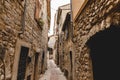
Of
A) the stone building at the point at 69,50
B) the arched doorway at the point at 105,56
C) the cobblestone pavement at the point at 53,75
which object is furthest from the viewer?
the cobblestone pavement at the point at 53,75

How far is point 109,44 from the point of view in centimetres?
315

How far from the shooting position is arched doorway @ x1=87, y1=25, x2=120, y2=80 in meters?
3.05

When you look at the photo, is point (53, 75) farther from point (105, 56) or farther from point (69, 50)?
point (105, 56)

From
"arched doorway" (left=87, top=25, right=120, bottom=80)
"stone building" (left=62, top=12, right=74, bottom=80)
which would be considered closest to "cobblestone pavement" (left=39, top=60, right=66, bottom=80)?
"stone building" (left=62, top=12, right=74, bottom=80)

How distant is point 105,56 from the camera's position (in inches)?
130

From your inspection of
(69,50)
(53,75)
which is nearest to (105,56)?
(69,50)

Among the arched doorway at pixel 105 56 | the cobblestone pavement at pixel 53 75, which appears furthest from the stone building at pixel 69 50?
the arched doorway at pixel 105 56

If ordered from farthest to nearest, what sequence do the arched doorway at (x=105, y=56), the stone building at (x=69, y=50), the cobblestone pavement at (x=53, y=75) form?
the cobblestone pavement at (x=53, y=75) < the stone building at (x=69, y=50) < the arched doorway at (x=105, y=56)

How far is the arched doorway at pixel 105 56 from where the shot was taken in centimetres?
305

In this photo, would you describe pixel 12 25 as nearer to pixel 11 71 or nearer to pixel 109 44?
pixel 11 71

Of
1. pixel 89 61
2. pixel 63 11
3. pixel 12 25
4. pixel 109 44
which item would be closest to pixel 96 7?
pixel 109 44

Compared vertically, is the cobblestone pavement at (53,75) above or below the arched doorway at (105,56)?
below

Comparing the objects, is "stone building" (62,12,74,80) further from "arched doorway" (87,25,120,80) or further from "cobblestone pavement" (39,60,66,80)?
"arched doorway" (87,25,120,80)

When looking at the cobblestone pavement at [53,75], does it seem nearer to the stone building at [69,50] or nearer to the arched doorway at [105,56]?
the stone building at [69,50]
